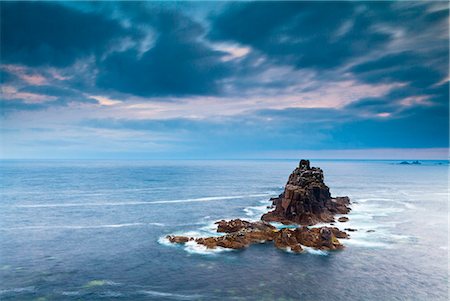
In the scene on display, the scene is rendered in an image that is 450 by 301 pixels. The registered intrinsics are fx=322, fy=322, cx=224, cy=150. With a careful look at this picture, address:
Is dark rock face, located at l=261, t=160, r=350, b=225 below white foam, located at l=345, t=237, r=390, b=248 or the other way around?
the other way around

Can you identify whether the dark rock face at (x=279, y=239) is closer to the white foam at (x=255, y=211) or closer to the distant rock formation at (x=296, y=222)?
the distant rock formation at (x=296, y=222)

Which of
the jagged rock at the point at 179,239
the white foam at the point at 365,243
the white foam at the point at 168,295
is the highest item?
the jagged rock at the point at 179,239

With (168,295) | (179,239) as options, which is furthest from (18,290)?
(179,239)

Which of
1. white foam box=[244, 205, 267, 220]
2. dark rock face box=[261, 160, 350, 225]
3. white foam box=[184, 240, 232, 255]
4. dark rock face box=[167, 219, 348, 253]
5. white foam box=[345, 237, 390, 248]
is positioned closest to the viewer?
white foam box=[184, 240, 232, 255]

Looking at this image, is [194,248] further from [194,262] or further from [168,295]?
[168,295]

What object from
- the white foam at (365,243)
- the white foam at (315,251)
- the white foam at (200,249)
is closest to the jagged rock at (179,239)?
the white foam at (200,249)

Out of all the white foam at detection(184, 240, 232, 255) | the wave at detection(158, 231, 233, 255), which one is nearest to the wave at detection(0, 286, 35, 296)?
the wave at detection(158, 231, 233, 255)

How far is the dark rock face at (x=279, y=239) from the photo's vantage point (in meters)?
56.6

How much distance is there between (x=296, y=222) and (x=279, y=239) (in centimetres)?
1662

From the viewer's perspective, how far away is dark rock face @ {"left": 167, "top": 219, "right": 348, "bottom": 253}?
56.6 metres

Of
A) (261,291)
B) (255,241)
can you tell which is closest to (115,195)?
(255,241)

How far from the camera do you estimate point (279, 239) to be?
57.9 metres

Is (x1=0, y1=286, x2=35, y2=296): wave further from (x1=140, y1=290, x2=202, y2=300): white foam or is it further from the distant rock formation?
the distant rock formation

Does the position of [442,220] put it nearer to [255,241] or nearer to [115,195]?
[255,241]
